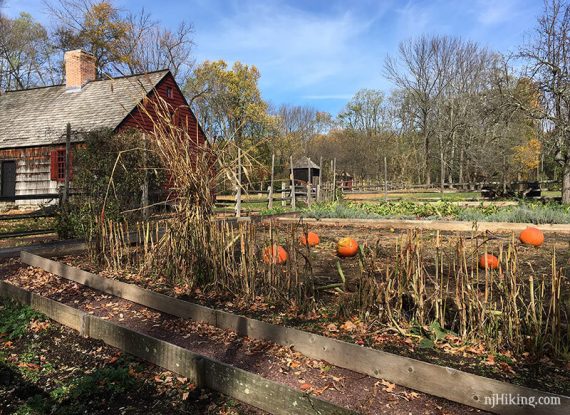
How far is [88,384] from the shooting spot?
2.94m

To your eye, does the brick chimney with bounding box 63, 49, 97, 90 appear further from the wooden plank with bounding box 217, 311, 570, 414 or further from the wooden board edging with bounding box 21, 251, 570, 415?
the wooden plank with bounding box 217, 311, 570, 414

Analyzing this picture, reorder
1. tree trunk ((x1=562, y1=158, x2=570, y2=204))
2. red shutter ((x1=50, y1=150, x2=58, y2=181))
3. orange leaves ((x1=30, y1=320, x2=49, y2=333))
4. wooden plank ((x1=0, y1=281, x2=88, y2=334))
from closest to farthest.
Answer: wooden plank ((x1=0, y1=281, x2=88, y2=334))
orange leaves ((x1=30, y1=320, x2=49, y2=333))
tree trunk ((x1=562, y1=158, x2=570, y2=204))
red shutter ((x1=50, y1=150, x2=58, y2=181))

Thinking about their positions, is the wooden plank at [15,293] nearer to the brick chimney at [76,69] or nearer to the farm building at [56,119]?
the farm building at [56,119]

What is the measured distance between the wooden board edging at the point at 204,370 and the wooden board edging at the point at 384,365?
64 cm

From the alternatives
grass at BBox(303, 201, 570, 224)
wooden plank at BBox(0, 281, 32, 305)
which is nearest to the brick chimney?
grass at BBox(303, 201, 570, 224)

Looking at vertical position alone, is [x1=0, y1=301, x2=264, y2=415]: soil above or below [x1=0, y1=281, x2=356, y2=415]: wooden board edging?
below

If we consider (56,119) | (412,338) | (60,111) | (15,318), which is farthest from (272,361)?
(60,111)

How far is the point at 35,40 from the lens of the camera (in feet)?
122

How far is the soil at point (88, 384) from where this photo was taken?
265cm

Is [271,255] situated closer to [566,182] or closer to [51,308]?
[51,308]

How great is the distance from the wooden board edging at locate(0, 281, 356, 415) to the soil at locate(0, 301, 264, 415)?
0.06 meters

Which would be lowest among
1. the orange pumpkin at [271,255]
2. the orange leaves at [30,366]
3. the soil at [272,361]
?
the orange leaves at [30,366]

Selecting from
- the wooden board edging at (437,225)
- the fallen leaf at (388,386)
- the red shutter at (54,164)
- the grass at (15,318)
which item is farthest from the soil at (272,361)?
the red shutter at (54,164)

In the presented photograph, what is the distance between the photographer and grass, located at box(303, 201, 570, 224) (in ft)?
30.8
